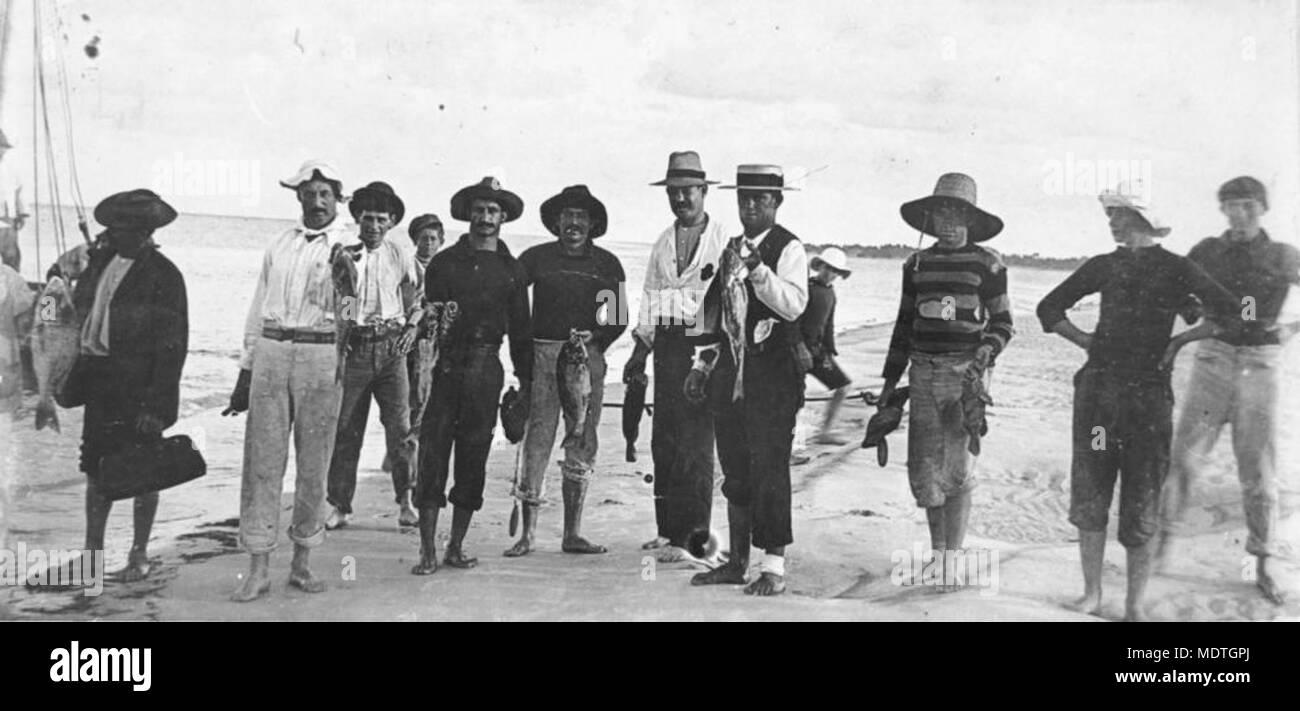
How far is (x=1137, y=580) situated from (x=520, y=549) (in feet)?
8.93

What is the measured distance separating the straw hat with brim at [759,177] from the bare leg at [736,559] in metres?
1.39

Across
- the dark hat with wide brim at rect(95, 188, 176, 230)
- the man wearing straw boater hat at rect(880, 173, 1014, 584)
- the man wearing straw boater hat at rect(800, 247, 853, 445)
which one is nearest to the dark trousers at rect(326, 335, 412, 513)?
the dark hat with wide brim at rect(95, 188, 176, 230)

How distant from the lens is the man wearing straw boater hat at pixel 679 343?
5.39 metres

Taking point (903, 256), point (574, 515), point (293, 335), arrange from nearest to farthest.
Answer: point (293, 335) < point (574, 515) < point (903, 256)

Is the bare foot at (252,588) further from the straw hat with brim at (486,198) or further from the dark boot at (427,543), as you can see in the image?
the straw hat with brim at (486,198)

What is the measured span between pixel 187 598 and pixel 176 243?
1.61 metres

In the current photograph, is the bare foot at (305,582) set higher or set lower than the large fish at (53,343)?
A: lower

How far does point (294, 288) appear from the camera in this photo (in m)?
5.09

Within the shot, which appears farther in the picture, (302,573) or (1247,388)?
(1247,388)

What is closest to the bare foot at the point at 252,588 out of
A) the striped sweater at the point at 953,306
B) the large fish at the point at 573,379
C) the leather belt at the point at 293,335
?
the leather belt at the point at 293,335

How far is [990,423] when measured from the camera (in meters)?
5.58

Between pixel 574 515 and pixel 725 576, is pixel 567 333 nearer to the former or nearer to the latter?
pixel 574 515

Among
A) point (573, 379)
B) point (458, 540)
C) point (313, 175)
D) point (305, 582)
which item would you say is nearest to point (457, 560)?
point (458, 540)
